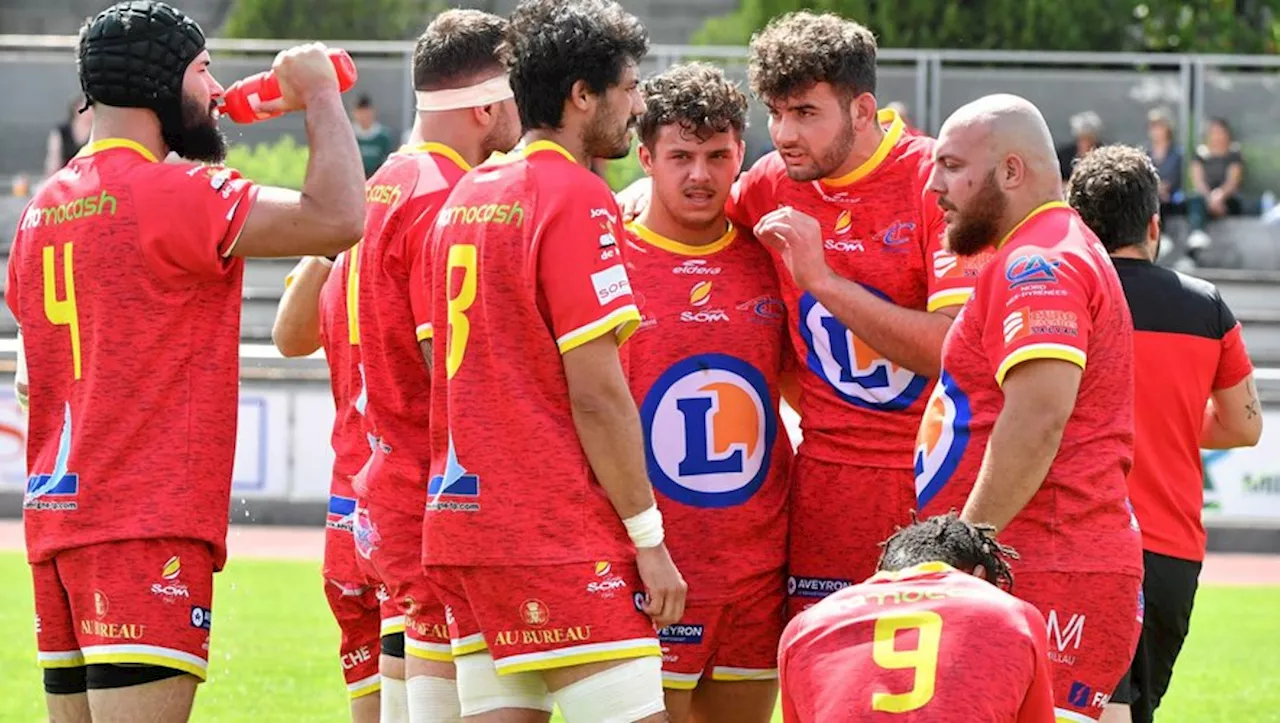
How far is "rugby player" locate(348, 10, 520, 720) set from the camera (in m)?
5.48

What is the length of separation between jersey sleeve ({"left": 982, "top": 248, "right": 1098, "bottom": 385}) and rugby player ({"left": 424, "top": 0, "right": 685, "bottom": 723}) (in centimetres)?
102

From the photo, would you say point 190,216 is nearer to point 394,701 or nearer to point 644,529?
point 644,529

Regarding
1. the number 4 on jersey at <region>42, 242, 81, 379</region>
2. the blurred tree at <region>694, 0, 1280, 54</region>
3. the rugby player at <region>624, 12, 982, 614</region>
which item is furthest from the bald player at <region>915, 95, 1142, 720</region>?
the blurred tree at <region>694, 0, 1280, 54</region>

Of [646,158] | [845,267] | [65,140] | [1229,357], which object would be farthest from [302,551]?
[845,267]

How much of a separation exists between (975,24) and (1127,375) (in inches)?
765

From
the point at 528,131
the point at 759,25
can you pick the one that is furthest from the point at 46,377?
the point at 759,25

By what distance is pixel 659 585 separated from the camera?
480 cm

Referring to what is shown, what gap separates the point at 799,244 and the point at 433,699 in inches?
65.9

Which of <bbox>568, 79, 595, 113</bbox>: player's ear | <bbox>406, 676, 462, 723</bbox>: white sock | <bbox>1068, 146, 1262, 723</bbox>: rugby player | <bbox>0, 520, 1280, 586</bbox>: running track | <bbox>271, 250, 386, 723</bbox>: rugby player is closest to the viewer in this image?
<bbox>568, 79, 595, 113</bbox>: player's ear

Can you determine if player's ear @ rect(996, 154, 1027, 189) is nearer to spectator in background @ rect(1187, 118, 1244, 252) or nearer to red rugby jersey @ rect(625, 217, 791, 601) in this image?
red rugby jersey @ rect(625, 217, 791, 601)

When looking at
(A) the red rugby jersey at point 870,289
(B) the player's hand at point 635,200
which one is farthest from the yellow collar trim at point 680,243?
(A) the red rugby jersey at point 870,289

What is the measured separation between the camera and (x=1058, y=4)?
77.2 feet

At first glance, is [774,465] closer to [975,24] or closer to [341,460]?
[341,460]

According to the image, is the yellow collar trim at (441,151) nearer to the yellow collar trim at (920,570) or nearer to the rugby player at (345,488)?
the rugby player at (345,488)
